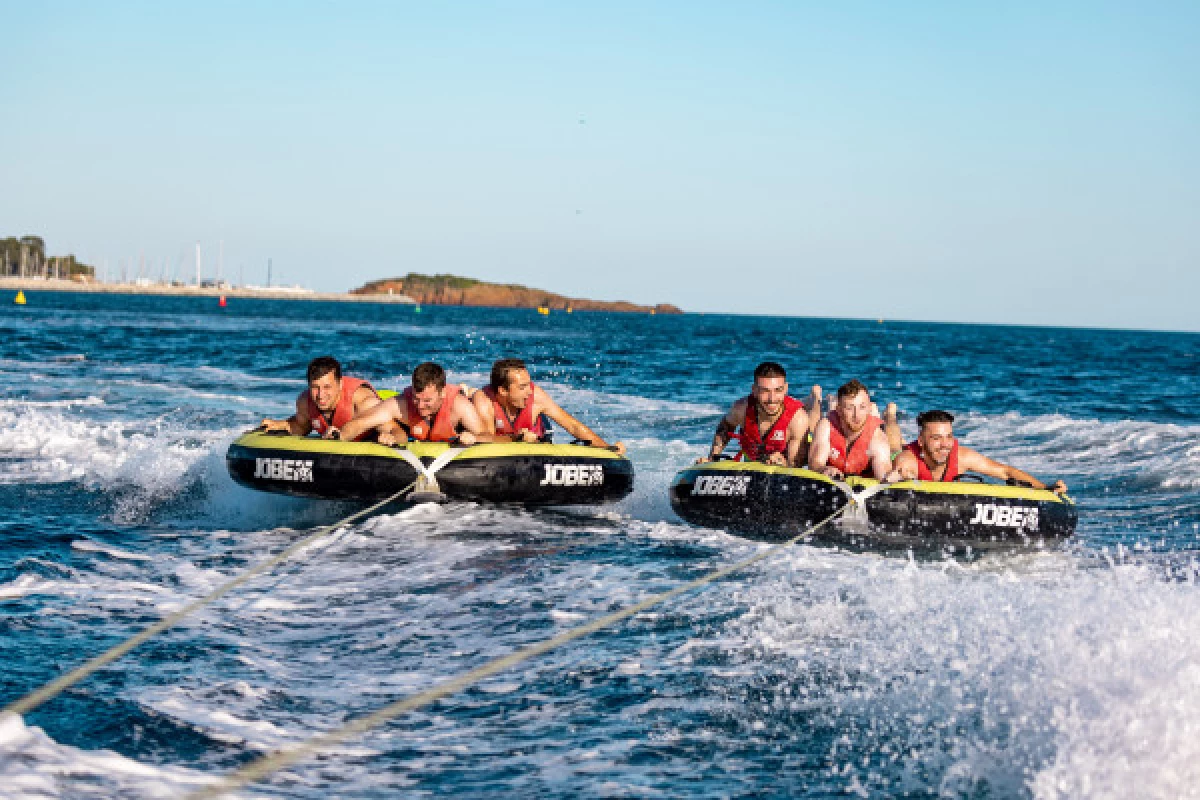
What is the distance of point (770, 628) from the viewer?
588 centimetres

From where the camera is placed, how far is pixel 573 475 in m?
9.76

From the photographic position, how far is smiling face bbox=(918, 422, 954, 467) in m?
9.12

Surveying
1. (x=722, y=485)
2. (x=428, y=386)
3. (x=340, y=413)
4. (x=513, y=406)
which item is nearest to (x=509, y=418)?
(x=513, y=406)

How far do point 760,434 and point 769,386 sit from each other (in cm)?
67

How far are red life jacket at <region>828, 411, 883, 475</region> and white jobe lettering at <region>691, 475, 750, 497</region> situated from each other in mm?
808

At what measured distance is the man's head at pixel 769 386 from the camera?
30.4ft

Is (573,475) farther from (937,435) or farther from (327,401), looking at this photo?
(937,435)

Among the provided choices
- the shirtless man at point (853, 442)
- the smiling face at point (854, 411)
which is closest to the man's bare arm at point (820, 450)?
the shirtless man at point (853, 442)

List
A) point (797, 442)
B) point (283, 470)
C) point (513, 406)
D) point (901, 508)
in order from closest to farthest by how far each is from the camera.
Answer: point (901, 508) < point (283, 470) < point (797, 442) < point (513, 406)

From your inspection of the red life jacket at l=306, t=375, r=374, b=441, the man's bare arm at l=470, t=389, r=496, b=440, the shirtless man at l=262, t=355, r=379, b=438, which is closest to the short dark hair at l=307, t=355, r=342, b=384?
the shirtless man at l=262, t=355, r=379, b=438

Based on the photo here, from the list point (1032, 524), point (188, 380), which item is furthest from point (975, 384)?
point (1032, 524)

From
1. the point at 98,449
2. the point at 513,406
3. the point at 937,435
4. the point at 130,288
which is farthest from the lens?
the point at 130,288

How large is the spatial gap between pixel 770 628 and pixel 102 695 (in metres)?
3.05

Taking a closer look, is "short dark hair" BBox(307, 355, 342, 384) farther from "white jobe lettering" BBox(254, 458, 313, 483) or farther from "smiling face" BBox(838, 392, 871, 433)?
"smiling face" BBox(838, 392, 871, 433)
